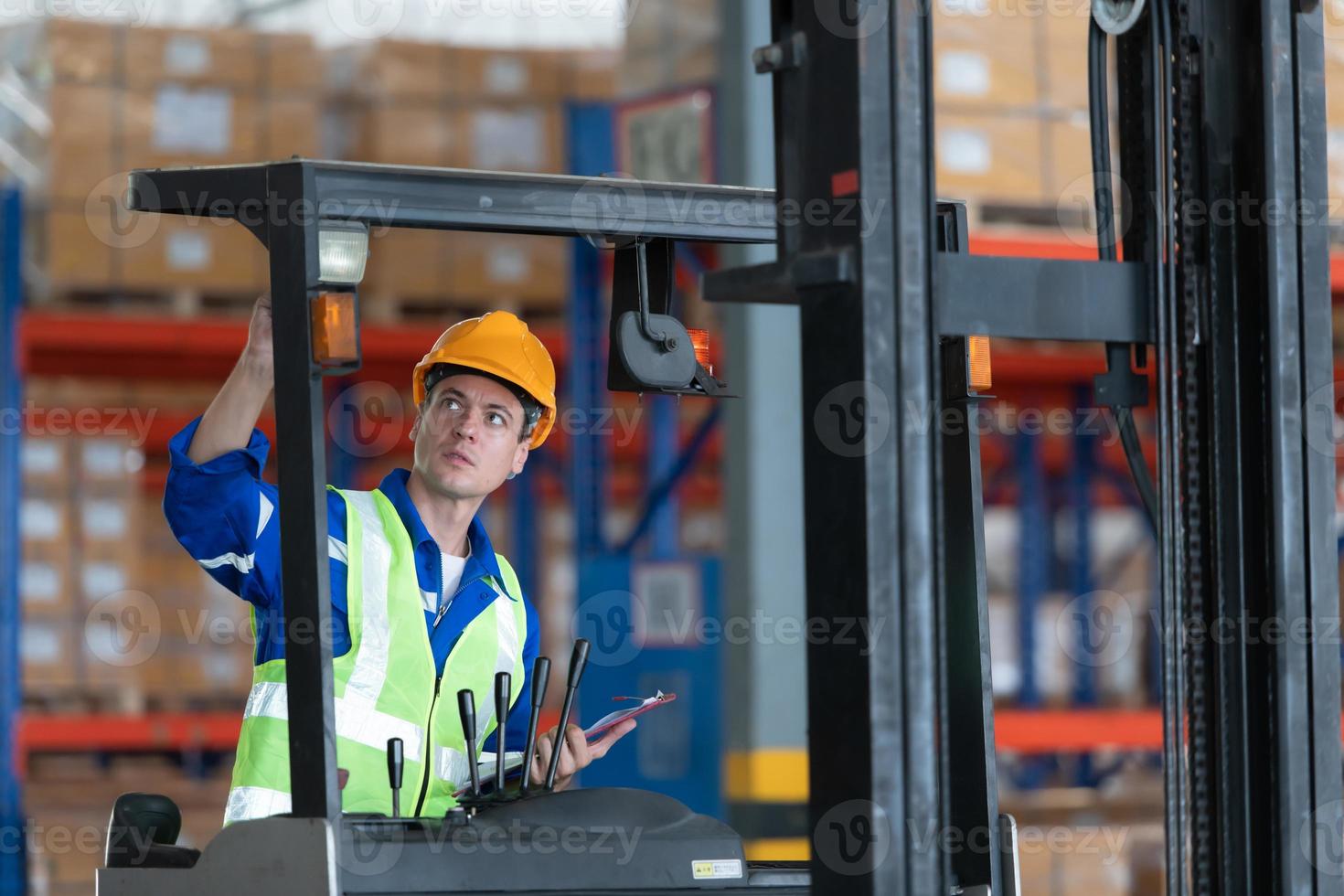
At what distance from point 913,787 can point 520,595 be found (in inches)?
55.7

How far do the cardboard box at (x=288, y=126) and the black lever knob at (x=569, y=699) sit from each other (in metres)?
6.53

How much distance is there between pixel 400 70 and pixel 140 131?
55.4 inches

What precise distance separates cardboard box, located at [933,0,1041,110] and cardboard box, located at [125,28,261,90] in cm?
367

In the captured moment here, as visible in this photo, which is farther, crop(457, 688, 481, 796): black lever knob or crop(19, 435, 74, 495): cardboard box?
crop(19, 435, 74, 495): cardboard box

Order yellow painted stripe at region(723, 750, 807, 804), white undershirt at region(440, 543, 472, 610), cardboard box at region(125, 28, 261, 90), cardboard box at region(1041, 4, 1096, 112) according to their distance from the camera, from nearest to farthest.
Result: white undershirt at region(440, 543, 472, 610) → yellow painted stripe at region(723, 750, 807, 804) → cardboard box at region(1041, 4, 1096, 112) → cardboard box at region(125, 28, 261, 90)

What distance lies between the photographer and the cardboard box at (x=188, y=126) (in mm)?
8438

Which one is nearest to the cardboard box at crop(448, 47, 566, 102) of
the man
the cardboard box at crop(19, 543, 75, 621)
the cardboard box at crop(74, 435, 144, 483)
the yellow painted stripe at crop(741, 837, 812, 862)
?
the cardboard box at crop(74, 435, 144, 483)

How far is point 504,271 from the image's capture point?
29.1ft

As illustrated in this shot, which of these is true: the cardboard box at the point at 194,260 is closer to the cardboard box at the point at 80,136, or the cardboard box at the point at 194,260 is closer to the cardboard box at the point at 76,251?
the cardboard box at the point at 76,251

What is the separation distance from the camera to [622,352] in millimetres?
2803

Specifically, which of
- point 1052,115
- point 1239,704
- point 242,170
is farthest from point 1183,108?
point 1052,115

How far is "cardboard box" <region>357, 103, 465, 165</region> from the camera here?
29.1ft

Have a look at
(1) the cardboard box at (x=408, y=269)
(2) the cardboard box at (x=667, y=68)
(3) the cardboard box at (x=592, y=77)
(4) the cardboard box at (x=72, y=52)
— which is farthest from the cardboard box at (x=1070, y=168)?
(4) the cardboard box at (x=72, y=52)

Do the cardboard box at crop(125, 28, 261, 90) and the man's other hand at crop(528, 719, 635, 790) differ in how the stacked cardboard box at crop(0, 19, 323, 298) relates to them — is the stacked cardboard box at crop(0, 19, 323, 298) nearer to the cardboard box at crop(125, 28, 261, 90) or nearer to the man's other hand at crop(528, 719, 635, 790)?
the cardboard box at crop(125, 28, 261, 90)
